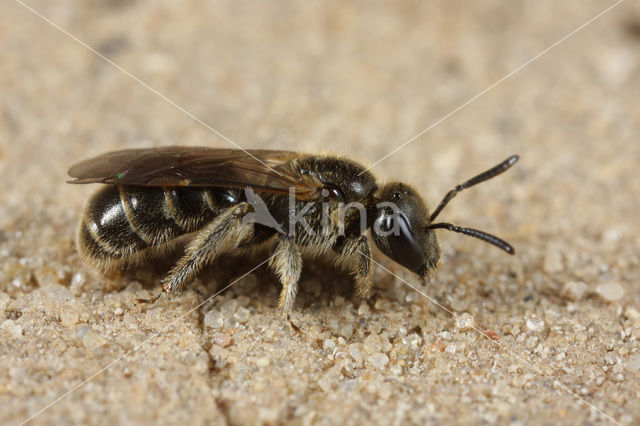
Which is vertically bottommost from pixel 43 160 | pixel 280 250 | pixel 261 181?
pixel 43 160

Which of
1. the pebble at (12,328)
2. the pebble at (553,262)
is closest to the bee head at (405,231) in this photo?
the pebble at (553,262)

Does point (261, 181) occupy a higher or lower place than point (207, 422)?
higher

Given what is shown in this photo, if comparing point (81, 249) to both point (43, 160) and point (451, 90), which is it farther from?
point (451, 90)

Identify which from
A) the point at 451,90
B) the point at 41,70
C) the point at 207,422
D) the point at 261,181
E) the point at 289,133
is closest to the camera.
→ the point at 207,422

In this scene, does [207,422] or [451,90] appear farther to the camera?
[451,90]

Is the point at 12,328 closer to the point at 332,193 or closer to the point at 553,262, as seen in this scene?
the point at 332,193

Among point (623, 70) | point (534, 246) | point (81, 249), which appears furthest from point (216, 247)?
point (623, 70)

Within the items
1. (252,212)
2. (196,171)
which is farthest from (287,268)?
(196,171)
